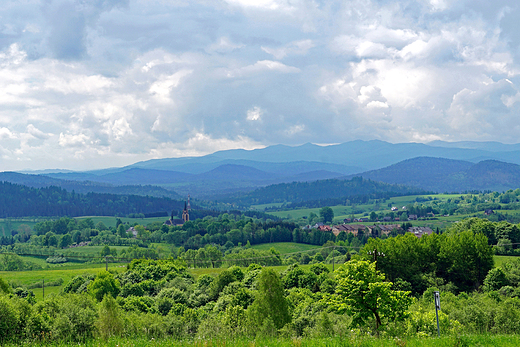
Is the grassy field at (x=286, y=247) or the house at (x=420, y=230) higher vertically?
the house at (x=420, y=230)

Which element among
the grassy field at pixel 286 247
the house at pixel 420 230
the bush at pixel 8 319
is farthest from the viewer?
the house at pixel 420 230

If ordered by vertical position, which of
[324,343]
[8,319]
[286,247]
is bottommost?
[286,247]

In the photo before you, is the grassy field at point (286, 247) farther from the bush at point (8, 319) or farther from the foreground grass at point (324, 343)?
the foreground grass at point (324, 343)

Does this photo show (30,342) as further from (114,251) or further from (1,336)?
(114,251)

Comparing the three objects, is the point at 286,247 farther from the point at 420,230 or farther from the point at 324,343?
the point at 324,343

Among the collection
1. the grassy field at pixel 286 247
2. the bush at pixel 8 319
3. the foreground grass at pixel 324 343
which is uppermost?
the foreground grass at pixel 324 343

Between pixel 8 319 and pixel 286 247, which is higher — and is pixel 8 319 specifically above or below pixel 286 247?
above

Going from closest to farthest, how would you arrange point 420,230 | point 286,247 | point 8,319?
point 8,319
point 286,247
point 420,230

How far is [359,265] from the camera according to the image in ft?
84.7

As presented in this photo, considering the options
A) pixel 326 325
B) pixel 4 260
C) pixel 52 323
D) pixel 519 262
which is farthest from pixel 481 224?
pixel 4 260

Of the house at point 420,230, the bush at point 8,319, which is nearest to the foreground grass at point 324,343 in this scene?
the bush at point 8,319

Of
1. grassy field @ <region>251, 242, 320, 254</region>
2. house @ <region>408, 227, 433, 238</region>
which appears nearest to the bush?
grassy field @ <region>251, 242, 320, 254</region>

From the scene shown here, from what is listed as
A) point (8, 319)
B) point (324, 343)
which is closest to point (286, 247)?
point (8, 319)

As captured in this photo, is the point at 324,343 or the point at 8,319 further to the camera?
the point at 8,319
